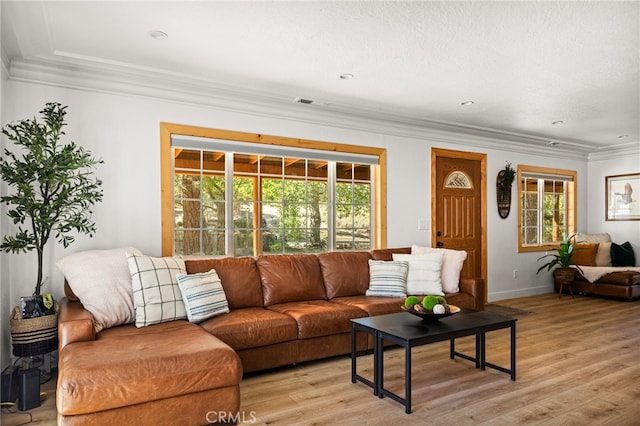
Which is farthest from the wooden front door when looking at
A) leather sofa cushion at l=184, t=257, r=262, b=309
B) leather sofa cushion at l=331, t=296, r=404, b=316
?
leather sofa cushion at l=184, t=257, r=262, b=309

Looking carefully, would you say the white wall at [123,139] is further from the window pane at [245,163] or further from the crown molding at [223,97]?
the window pane at [245,163]

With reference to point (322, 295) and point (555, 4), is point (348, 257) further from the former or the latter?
point (555, 4)

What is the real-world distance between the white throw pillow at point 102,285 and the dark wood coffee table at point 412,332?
5.55 ft

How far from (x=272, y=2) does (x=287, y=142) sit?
7.03 ft

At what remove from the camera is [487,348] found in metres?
3.95

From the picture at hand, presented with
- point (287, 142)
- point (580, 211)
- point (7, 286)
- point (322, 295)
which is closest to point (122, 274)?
point (7, 286)

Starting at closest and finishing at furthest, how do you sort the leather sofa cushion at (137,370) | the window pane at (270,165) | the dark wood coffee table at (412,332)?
the leather sofa cushion at (137,370)
the dark wood coffee table at (412,332)
the window pane at (270,165)

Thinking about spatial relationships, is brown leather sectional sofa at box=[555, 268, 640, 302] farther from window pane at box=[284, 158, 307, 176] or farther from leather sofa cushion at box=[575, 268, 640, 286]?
window pane at box=[284, 158, 307, 176]

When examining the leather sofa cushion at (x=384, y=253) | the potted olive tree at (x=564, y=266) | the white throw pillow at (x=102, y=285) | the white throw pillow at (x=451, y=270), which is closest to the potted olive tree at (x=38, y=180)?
the white throw pillow at (x=102, y=285)

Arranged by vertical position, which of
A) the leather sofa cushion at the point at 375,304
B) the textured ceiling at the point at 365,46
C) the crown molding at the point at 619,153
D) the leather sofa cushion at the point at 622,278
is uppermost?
the textured ceiling at the point at 365,46

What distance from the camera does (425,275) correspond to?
4.43 metres

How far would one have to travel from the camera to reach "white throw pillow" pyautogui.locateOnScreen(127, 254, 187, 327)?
10.2ft

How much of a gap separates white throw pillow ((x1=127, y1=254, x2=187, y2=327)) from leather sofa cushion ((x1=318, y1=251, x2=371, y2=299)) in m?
1.53

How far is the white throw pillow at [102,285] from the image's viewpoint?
2998 mm
